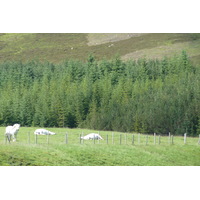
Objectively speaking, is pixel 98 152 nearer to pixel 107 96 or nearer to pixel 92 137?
pixel 92 137

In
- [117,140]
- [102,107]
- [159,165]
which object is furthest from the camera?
[102,107]

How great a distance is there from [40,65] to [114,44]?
15.1 metres

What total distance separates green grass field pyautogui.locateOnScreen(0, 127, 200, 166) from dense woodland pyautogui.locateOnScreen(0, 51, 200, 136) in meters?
2.08

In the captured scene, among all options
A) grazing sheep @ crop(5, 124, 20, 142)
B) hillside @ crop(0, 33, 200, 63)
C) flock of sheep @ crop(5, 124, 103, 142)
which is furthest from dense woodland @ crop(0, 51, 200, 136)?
hillside @ crop(0, 33, 200, 63)

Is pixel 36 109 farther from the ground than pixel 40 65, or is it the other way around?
pixel 40 65

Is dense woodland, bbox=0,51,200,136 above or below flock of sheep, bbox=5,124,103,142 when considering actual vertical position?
above

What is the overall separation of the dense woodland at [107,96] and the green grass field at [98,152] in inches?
81.8

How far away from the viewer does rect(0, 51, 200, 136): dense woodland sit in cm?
2841

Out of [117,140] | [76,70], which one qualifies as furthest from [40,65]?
[117,140]

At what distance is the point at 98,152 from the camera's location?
72.5ft

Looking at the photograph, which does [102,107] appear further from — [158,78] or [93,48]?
[93,48]

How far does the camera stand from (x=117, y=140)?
26484mm

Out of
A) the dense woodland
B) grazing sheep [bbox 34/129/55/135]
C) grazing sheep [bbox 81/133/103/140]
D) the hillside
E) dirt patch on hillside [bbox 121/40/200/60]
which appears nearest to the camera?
grazing sheep [bbox 34/129/55/135]

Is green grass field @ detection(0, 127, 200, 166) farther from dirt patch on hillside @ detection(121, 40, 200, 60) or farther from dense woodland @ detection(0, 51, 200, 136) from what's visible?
dirt patch on hillside @ detection(121, 40, 200, 60)
